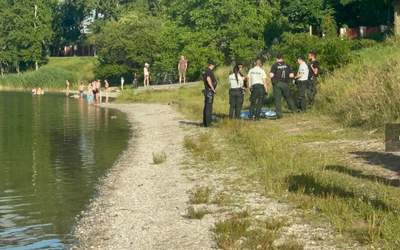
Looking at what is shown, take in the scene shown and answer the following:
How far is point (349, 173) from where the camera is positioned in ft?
43.5

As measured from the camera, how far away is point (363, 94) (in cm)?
2148

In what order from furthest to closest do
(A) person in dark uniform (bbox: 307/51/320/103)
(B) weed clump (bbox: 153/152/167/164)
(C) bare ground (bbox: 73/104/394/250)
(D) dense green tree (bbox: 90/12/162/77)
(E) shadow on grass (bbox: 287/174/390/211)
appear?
(D) dense green tree (bbox: 90/12/162/77), (A) person in dark uniform (bbox: 307/51/320/103), (B) weed clump (bbox: 153/152/167/164), (E) shadow on grass (bbox: 287/174/390/211), (C) bare ground (bbox: 73/104/394/250)

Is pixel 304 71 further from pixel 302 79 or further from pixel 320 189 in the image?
pixel 320 189

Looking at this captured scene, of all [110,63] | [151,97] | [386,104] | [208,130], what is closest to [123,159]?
[208,130]

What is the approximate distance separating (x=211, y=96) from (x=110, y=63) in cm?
6035

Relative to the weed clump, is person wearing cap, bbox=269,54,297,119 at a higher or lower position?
higher

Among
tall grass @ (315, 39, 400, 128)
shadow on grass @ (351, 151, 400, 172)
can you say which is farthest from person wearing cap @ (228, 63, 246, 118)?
shadow on grass @ (351, 151, 400, 172)

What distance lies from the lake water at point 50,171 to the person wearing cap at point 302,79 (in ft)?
19.1

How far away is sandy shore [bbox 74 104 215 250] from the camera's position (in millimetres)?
9977

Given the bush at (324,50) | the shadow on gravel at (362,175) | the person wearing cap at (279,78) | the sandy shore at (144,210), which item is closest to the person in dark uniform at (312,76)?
the person wearing cap at (279,78)

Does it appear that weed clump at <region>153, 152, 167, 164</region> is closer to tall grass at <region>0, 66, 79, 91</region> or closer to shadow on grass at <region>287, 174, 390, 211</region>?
shadow on grass at <region>287, 174, 390, 211</region>

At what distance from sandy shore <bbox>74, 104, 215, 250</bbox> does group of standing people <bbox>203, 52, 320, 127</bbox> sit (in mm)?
3298

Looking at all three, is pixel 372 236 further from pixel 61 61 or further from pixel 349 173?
pixel 61 61

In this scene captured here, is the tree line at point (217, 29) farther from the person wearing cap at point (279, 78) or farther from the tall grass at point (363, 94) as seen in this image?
the person wearing cap at point (279, 78)
